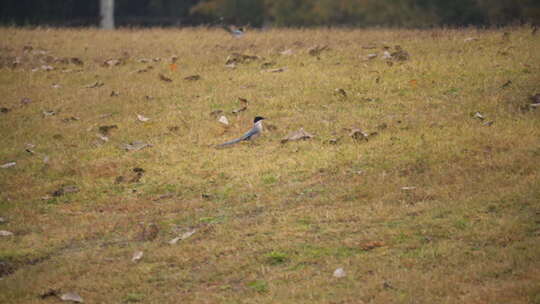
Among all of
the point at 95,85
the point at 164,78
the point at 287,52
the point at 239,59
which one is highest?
the point at 287,52

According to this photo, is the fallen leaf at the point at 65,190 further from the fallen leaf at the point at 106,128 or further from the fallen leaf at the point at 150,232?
the fallen leaf at the point at 106,128

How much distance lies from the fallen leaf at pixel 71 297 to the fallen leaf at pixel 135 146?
4.17 meters

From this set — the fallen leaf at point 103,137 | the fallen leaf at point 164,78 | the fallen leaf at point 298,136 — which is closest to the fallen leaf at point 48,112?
the fallen leaf at point 103,137

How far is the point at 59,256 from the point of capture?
23.9 feet

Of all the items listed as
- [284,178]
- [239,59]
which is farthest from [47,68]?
[284,178]

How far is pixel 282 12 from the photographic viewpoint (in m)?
34.5

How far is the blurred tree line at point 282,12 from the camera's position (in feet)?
97.2

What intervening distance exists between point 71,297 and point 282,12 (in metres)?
29.3

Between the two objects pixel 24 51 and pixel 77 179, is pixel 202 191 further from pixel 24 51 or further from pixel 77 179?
pixel 24 51

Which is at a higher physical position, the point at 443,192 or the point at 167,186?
the point at 443,192

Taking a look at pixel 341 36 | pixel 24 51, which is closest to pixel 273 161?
pixel 341 36

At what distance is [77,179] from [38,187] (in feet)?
1.62

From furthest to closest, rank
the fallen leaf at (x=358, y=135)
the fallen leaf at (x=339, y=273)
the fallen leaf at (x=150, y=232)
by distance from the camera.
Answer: the fallen leaf at (x=358, y=135) → the fallen leaf at (x=150, y=232) → the fallen leaf at (x=339, y=273)

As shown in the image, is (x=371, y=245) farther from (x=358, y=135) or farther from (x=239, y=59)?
(x=239, y=59)
